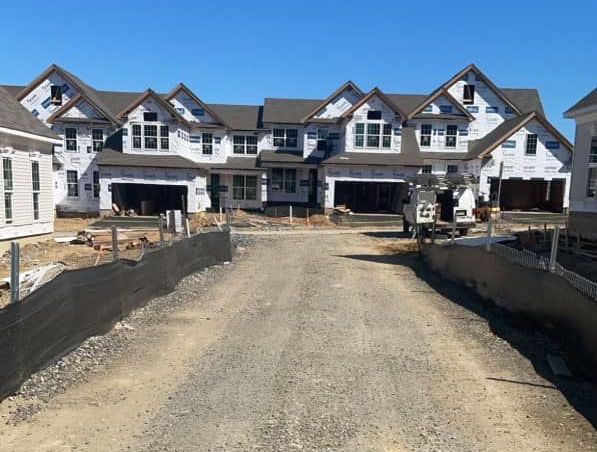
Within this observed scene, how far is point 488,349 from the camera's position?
7.43m

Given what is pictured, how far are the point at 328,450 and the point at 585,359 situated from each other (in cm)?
409

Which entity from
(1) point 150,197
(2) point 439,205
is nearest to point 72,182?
(1) point 150,197

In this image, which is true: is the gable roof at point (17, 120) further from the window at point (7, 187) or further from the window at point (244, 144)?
the window at point (244, 144)

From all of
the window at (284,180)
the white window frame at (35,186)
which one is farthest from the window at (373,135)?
the white window frame at (35,186)

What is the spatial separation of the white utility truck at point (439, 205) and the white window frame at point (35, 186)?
16.0 metres

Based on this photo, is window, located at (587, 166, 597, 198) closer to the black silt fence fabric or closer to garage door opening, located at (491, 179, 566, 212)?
the black silt fence fabric

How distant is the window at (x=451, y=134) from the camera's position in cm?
3612

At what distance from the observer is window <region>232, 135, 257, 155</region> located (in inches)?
1497

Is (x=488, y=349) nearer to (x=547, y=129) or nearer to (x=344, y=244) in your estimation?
(x=344, y=244)

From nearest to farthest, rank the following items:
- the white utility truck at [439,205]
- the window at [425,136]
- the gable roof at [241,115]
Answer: the white utility truck at [439,205]
the window at [425,136]
the gable roof at [241,115]

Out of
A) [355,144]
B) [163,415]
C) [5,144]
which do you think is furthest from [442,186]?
[163,415]

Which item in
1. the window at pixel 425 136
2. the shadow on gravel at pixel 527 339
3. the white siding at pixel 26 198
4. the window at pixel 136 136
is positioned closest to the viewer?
the shadow on gravel at pixel 527 339

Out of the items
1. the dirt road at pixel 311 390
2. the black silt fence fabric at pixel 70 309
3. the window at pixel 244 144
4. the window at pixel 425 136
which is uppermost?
the window at pixel 425 136

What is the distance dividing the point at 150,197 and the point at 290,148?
1143 centimetres
